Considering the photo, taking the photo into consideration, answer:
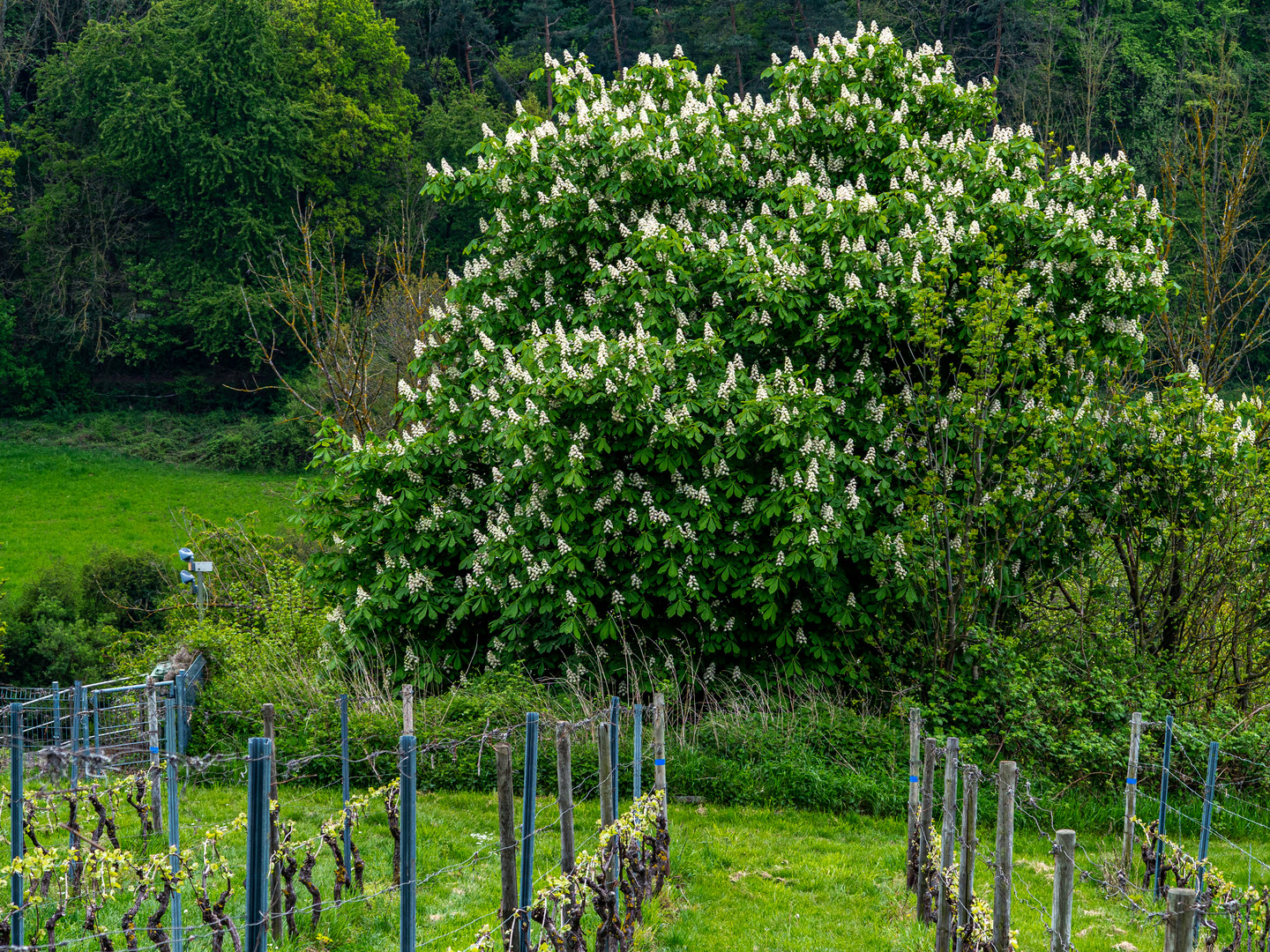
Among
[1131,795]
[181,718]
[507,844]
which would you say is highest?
[507,844]

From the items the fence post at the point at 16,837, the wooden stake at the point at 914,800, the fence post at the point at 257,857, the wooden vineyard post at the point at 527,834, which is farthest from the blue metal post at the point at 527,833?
the wooden stake at the point at 914,800

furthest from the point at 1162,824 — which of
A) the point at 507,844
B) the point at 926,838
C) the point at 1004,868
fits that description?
the point at 507,844

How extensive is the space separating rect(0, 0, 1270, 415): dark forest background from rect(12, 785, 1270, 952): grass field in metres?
29.3

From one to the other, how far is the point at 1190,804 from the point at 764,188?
7.86 meters

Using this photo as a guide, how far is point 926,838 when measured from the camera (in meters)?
7.38

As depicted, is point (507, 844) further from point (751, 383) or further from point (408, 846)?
point (751, 383)

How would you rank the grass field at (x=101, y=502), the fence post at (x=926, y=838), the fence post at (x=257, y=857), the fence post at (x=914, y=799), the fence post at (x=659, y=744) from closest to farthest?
the fence post at (x=257, y=857) < the fence post at (x=926, y=838) < the fence post at (x=914, y=799) < the fence post at (x=659, y=744) < the grass field at (x=101, y=502)

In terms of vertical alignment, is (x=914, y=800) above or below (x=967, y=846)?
below

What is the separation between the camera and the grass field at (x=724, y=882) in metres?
7.34

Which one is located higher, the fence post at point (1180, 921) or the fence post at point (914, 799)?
the fence post at point (1180, 921)

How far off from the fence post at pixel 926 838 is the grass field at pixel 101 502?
24.4 meters

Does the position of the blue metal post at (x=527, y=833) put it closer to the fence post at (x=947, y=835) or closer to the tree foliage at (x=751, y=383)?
the fence post at (x=947, y=835)

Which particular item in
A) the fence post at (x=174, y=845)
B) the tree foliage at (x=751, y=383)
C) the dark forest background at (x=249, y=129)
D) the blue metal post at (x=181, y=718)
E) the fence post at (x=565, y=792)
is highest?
the dark forest background at (x=249, y=129)

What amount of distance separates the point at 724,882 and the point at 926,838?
5.88ft
